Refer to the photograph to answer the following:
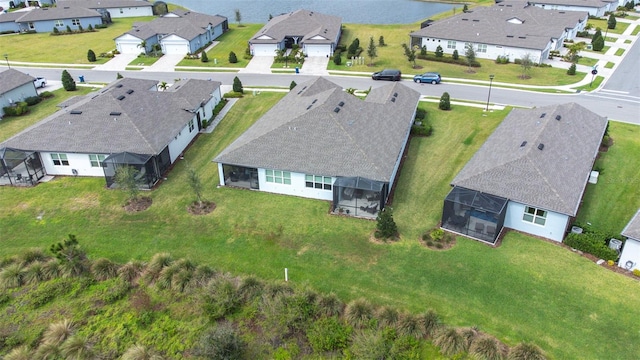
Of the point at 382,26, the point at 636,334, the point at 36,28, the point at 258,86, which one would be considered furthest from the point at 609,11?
the point at 36,28

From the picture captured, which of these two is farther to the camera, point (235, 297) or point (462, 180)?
point (462, 180)

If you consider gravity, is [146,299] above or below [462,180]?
below

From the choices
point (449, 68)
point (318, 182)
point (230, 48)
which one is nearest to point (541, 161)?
point (318, 182)

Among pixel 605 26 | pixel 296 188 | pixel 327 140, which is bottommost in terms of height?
pixel 296 188

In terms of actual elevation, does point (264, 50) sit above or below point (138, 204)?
above

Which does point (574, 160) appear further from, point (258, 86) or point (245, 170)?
point (258, 86)

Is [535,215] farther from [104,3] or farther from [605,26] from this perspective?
[104,3]

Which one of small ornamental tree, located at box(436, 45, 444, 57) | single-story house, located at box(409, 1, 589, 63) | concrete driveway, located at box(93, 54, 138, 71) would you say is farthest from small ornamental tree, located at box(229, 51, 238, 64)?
Answer: small ornamental tree, located at box(436, 45, 444, 57)
